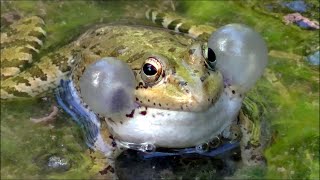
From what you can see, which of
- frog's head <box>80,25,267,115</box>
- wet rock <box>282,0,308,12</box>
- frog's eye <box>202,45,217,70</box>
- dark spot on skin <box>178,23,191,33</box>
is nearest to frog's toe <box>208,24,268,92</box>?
frog's head <box>80,25,267,115</box>

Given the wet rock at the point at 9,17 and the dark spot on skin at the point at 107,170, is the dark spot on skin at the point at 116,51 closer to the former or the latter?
the dark spot on skin at the point at 107,170

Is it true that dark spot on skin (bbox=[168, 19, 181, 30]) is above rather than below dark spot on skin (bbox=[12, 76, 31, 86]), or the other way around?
above

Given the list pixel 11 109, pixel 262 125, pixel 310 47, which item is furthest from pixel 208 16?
pixel 11 109

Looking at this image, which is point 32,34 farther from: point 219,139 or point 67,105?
point 219,139

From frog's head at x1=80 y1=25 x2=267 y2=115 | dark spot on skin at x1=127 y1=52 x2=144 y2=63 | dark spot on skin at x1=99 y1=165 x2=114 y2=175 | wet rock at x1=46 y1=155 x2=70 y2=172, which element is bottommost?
wet rock at x1=46 y1=155 x2=70 y2=172

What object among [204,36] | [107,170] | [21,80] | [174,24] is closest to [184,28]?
[174,24]

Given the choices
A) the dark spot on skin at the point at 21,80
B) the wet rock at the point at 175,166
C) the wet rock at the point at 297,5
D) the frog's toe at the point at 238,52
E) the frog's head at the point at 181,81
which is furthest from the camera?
the wet rock at the point at 297,5

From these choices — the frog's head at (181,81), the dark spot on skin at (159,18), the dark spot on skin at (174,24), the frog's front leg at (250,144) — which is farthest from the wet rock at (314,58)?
the frog's head at (181,81)

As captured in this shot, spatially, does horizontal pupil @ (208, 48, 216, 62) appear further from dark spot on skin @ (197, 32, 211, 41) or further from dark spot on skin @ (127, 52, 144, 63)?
dark spot on skin @ (197, 32, 211, 41)
